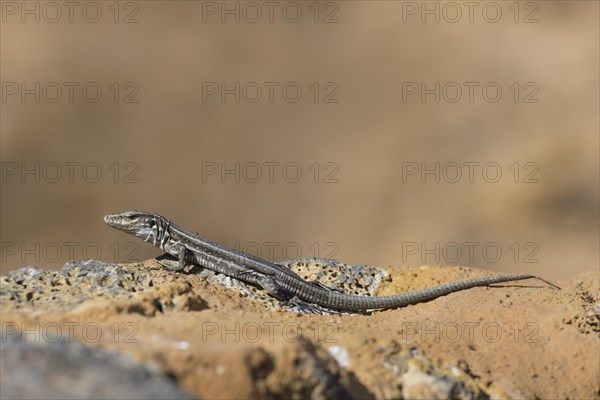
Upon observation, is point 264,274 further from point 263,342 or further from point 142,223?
point 263,342

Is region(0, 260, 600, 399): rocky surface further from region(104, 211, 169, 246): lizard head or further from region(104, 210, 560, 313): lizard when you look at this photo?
region(104, 211, 169, 246): lizard head

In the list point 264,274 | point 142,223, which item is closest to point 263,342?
point 264,274

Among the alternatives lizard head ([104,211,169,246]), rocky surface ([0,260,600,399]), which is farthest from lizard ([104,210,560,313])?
rocky surface ([0,260,600,399])

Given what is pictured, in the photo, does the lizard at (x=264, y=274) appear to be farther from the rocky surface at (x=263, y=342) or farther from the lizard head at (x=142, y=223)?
the rocky surface at (x=263, y=342)

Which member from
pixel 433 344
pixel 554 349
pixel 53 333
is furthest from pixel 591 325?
pixel 53 333

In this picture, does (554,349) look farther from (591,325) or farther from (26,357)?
(26,357)

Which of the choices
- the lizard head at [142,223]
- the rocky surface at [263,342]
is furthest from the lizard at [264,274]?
the rocky surface at [263,342]
